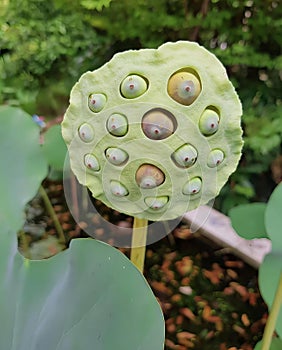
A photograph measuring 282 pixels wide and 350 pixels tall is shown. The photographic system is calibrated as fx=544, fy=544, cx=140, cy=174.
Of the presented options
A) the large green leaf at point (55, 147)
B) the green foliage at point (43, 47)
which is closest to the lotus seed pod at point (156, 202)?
the large green leaf at point (55, 147)

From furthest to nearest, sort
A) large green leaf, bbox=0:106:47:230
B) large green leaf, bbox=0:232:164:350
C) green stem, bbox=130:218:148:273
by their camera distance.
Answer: large green leaf, bbox=0:106:47:230
green stem, bbox=130:218:148:273
large green leaf, bbox=0:232:164:350

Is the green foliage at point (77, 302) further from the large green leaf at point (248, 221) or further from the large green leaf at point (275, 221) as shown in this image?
the large green leaf at point (248, 221)

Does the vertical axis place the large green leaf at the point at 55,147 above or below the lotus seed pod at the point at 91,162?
below

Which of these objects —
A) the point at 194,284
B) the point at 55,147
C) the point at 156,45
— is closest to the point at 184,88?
the point at 55,147

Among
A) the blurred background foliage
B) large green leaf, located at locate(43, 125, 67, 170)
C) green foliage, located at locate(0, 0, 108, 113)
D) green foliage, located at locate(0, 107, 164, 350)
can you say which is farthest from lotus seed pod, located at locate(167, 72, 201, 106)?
green foliage, located at locate(0, 0, 108, 113)

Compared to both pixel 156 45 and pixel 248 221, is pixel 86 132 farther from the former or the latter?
pixel 156 45

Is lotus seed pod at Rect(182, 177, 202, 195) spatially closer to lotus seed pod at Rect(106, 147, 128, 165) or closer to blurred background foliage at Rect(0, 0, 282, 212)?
lotus seed pod at Rect(106, 147, 128, 165)

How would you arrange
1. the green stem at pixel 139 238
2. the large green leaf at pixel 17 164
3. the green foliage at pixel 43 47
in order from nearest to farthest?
1. the green stem at pixel 139 238
2. the large green leaf at pixel 17 164
3. the green foliage at pixel 43 47
